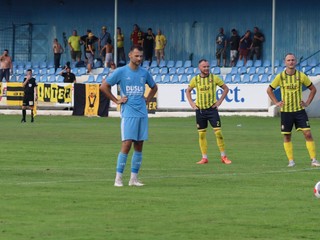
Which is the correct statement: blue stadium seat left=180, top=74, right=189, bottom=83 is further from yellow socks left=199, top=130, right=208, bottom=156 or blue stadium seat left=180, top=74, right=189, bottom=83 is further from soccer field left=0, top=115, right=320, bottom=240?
yellow socks left=199, top=130, right=208, bottom=156

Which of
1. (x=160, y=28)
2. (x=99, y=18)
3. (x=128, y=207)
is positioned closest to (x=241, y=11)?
(x=160, y=28)

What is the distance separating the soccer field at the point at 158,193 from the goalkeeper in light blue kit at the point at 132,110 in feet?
1.32

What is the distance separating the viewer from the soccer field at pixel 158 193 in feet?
39.2

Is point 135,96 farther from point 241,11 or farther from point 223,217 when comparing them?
point 241,11

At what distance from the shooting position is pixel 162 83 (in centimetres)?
4762

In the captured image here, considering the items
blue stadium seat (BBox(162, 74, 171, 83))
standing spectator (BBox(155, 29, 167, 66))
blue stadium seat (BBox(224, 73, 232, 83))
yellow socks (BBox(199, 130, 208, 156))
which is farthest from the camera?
standing spectator (BBox(155, 29, 167, 66))

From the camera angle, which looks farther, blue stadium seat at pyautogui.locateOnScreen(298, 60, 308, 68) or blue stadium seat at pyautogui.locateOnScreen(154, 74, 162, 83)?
blue stadium seat at pyautogui.locateOnScreen(298, 60, 308, 68)

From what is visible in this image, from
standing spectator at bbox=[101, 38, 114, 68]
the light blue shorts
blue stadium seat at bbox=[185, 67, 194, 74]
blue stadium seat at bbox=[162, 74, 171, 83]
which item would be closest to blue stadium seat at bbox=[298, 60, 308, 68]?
blue stadium seat at bbox=[185, 67, 194, 74]

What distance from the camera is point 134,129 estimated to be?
645 inches

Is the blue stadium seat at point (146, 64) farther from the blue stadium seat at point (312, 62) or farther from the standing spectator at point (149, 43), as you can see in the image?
the blue stadium seat at point (312, 62)

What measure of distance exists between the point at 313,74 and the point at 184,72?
745 centimetres

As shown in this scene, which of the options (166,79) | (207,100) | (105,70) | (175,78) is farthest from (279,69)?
(207,100)

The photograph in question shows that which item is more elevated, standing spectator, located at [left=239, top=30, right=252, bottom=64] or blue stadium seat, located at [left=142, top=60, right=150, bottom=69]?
standing spectator, located at [left=239, top=30, right=252, bottom=64]

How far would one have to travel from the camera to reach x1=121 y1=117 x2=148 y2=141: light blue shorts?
16.4 metres
